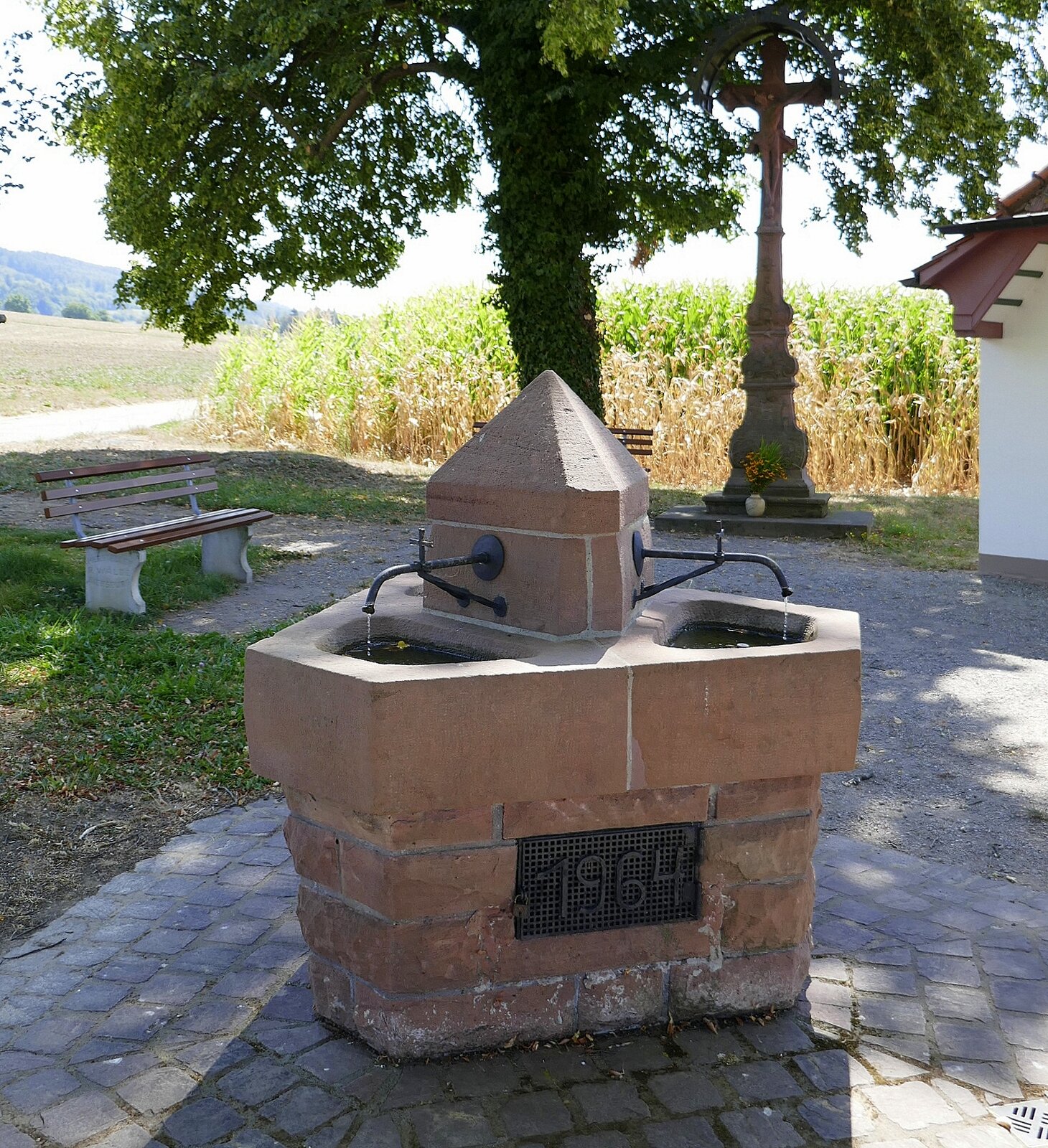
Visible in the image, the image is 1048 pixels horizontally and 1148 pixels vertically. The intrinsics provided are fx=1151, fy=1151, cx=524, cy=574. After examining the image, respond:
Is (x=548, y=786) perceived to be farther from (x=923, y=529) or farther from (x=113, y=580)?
(x=923, y=529)

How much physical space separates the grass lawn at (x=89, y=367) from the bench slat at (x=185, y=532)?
1200cm

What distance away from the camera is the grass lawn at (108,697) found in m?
4.99

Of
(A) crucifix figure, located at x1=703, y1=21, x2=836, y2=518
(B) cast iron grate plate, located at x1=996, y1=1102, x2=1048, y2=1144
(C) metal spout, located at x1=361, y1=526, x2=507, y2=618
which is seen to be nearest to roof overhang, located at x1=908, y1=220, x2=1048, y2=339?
(A) crucifix figure, located at x1=703, y1=21, x2=836, y2=518

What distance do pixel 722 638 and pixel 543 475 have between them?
2.84ft

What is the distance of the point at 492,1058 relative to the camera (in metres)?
3.01

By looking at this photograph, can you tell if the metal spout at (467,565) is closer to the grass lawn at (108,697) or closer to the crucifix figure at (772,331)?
the grass lawn at (108,697)

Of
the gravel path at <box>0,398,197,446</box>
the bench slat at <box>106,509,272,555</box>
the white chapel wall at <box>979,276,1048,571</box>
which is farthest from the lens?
the gravel path at <box>0,398,197,446</box>

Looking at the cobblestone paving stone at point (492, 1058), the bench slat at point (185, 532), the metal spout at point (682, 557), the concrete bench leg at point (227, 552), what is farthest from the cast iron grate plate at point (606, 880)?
the concrete bench leg at point (227, 552)

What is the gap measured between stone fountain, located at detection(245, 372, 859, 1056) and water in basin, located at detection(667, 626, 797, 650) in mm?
194

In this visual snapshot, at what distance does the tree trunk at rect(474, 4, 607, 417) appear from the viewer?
1309 cm

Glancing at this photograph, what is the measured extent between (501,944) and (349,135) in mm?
14482

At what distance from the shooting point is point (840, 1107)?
9.22 feet

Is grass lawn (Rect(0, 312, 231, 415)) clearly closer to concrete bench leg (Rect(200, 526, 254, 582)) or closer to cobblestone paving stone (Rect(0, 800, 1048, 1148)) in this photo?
concrete bench leg (Rect(200, 526, 254, 582))

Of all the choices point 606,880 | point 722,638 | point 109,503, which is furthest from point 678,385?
point 606,880
